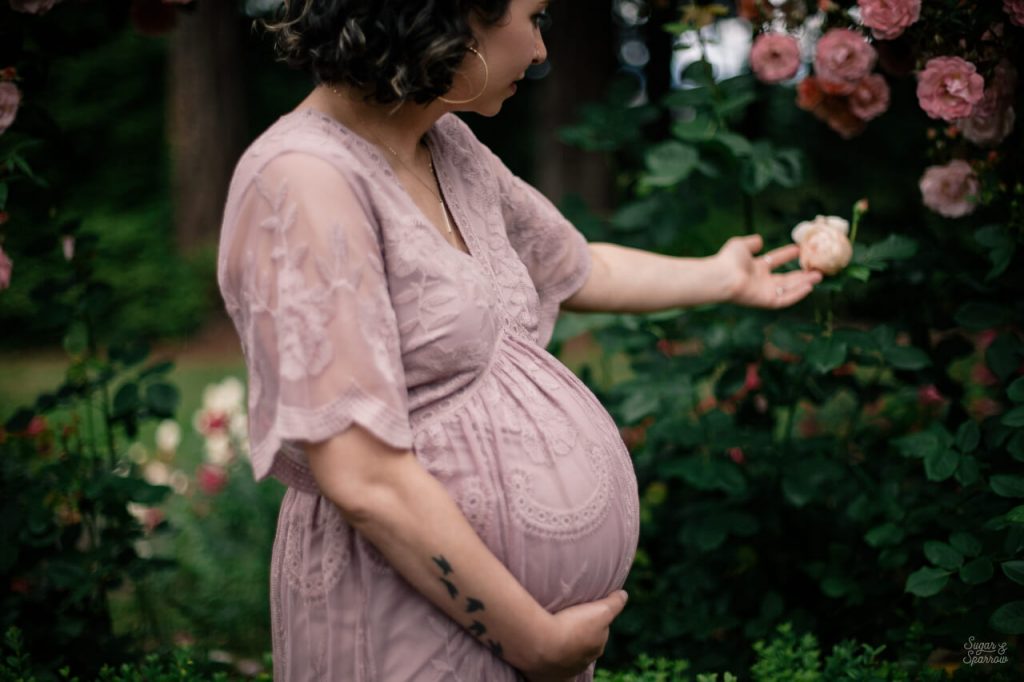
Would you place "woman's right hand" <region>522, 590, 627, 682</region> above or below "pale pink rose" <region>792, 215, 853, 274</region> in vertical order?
below

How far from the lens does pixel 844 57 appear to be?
2471 mm

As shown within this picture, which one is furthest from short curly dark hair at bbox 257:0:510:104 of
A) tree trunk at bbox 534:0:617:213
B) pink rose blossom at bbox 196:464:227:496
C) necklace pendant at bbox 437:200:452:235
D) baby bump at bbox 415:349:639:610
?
tree trunk at bbox 534:0:617:213

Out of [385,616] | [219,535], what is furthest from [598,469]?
[219,535]

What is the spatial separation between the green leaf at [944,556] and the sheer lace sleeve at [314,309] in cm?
146

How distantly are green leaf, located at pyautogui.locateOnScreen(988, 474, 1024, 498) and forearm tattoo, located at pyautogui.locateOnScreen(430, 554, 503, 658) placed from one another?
1.25 metres

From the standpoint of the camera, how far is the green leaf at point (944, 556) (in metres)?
2.28

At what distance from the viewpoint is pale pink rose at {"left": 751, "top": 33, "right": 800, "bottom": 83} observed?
2625 millimetres

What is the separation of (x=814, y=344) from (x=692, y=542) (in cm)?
68

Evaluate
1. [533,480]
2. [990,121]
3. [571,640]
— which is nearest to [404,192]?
[533,480]

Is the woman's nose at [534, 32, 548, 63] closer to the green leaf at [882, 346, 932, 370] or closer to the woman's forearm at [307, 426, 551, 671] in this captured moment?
the woman's forearm at [307, 426, 551, 671]

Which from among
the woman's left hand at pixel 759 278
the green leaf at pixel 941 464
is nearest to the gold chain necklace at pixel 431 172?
the woman's left hand at pixel 759 278

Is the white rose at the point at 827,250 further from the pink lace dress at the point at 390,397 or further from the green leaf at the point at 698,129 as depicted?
the pink lace dress at the point at 390,397

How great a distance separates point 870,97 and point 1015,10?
1.66 ft

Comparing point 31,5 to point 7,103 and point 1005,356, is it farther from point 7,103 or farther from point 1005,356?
point 1005,356
